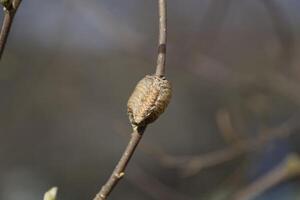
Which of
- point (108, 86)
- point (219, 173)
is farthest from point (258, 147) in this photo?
point (108, 86)

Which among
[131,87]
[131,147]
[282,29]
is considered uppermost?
[131,87]

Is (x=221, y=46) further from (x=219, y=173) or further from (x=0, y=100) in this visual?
(x=0, y=100)

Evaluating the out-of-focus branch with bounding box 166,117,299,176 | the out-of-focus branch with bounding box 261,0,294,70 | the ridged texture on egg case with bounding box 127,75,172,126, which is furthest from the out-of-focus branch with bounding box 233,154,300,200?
the ridged texture on egg case with bounding box 127,75,172,126

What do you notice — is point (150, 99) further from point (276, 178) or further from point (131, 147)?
point (276, 178)

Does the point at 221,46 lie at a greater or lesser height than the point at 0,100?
greater

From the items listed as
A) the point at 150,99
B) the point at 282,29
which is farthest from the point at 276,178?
the point at 150,99

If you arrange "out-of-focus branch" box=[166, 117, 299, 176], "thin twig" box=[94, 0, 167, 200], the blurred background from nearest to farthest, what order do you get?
"thin twig" box=[94, 0, 167, 200] < "out-of-focus branch" box=[166, 117, 299, 176] < the blurred background

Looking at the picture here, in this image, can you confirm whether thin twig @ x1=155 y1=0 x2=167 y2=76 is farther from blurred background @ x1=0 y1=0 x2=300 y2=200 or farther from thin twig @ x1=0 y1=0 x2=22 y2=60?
blurred background @ x1=0 y1=0 x2=300 y2=200
